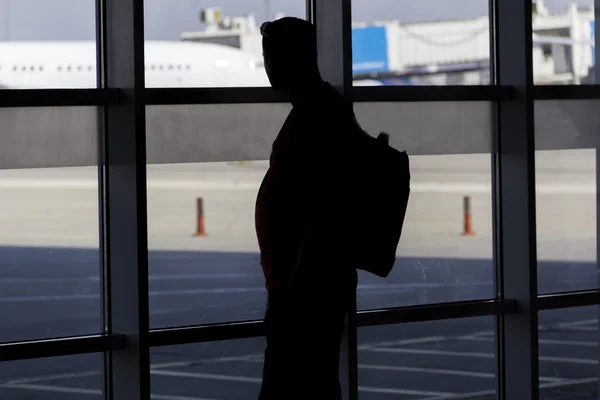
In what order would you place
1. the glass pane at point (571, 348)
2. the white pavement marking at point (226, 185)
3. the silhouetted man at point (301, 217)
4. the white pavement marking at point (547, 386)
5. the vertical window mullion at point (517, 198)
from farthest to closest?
the glass pane at point (571, 348) → the white pavement marking at point (547, 386) → the vertical window mullion at point (517, 198) → the white pavement marking at point (226, 185) → the silhouetted man at point (301, 217)

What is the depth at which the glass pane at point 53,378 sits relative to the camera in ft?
13.4

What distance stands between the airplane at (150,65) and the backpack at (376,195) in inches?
61.9

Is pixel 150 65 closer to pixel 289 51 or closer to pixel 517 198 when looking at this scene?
pixel 289 51

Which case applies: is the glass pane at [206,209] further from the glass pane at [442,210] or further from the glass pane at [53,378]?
the glass pane at [442,210]

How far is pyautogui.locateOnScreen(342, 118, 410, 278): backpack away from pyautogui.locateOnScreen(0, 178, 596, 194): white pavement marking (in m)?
1.64

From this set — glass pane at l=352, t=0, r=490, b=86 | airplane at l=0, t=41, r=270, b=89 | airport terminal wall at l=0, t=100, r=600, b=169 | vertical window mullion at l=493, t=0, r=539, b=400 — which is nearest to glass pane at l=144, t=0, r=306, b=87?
airplane at l=0, t=41, r=270, b=89

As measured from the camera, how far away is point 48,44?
3.96 metres

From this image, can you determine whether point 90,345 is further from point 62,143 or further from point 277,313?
point 277,313

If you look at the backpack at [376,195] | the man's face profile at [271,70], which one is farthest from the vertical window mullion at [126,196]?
the backpack at [376,195]

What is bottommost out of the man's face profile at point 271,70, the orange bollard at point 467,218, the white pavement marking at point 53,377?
the white pavement marking at point 53,377

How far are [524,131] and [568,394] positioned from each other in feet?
5.27

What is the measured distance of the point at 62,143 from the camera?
3857 mm

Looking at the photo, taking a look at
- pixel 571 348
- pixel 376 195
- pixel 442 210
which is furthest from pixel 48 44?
pixel 571 348

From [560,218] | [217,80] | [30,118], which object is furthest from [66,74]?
[560,218]
